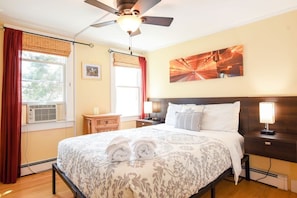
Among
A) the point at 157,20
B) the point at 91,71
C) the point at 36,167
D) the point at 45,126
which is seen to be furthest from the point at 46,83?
the point at 157,20

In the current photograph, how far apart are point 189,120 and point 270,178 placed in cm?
140

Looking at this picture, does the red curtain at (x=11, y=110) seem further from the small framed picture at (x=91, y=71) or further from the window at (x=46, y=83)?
the small framed picture at (x=91, y=71)

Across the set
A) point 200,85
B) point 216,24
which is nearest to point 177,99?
point 200,85

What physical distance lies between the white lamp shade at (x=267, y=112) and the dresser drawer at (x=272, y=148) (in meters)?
0.33

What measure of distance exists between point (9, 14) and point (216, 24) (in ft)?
10.5

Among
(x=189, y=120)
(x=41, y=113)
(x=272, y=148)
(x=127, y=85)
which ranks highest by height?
Answer: (x=127, y=85)

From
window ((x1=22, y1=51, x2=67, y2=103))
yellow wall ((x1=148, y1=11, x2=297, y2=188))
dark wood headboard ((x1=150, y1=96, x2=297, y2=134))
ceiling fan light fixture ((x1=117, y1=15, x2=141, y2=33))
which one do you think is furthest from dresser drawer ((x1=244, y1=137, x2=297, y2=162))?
window ((x1=22, y1=51, x2=67, y2=103))

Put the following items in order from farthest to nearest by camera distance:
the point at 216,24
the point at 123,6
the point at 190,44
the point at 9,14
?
the point at 190,44, the point at 216,24, the point at 9,14, the point at 123,6

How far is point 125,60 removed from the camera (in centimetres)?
423

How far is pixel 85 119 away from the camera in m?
3.56

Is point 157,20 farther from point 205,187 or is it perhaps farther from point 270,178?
point 270,178

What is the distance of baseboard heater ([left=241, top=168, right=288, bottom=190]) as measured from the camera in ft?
8.17

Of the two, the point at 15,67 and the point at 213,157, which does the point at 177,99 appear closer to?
the point at 213,157

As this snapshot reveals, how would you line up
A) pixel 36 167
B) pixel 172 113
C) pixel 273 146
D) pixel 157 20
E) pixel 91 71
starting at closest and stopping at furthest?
1. pixel 157 20
2. pixel 273 146
3. pixel 36 167
4. pixel 172 113
5. pixel 91 71
